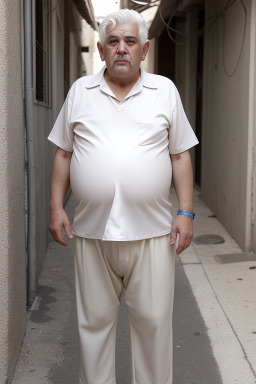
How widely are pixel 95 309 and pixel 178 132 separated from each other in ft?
3.03

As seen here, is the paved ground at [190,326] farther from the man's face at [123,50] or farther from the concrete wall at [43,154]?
the man's face at [123,50]

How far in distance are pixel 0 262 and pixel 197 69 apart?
9372mm

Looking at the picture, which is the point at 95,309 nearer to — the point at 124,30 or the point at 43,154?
the point at 124,30

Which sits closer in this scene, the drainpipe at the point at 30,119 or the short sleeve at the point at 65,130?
the short sleeve at the point at 65,130

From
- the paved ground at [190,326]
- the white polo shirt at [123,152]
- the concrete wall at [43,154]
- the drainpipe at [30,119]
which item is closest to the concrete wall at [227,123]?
the paved ground at [190,326]

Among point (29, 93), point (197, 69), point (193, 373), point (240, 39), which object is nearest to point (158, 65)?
point (197, 69)

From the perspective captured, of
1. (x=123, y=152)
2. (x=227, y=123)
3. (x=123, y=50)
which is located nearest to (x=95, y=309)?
(x=123, y=152)

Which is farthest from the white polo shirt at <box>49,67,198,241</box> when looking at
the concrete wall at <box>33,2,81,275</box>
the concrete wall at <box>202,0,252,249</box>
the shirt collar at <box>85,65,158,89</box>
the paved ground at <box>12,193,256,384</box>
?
the concrete wall at <box>202,0,252,249</box>

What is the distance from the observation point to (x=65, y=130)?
279 centimetres

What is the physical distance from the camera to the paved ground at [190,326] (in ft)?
11.7

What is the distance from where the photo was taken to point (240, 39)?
6891mm

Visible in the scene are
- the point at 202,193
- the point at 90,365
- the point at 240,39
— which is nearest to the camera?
the point at 90,365

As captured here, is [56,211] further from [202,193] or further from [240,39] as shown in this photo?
[202,193]

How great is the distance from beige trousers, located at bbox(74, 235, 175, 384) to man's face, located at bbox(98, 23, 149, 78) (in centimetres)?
78
